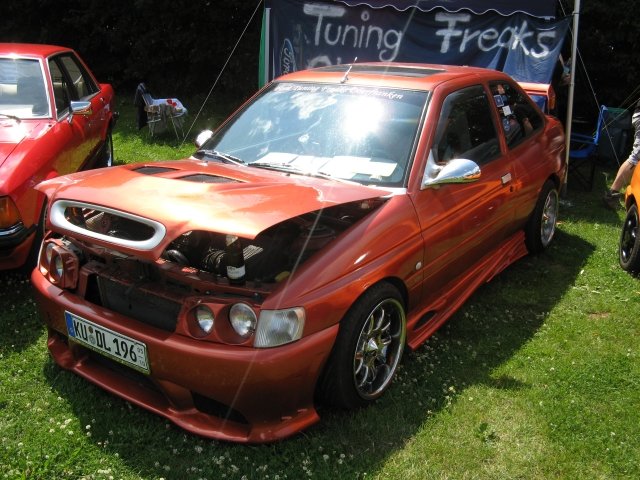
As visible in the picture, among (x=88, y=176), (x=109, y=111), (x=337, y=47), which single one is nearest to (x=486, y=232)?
(x=88, y=176)

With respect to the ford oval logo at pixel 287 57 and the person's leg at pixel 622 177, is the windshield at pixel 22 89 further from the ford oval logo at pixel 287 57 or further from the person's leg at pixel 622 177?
the person's leg at pixel 622 177

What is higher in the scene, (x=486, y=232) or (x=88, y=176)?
(x=88, y=176)

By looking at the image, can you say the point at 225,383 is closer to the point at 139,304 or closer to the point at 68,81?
the point at 139,304

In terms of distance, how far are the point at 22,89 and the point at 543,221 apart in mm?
4649

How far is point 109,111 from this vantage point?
6754 mm

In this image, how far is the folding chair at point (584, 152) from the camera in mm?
7223

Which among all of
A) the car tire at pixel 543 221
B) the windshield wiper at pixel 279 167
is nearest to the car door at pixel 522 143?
the car tire at pixel 543 221

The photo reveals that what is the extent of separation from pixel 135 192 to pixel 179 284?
47cm

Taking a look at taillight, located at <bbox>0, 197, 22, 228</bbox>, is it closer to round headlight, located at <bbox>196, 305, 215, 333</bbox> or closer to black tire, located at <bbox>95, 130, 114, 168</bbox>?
round headlight, located at <bbox>196, 305, 215, 333</bbox>

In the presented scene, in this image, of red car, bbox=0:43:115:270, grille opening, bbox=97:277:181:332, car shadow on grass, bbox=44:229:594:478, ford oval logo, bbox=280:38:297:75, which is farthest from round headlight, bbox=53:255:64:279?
ford oval logo, bbox=280:38:297:75

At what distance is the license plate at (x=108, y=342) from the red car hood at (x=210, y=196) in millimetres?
602

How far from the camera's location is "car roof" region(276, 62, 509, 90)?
3.80 meters

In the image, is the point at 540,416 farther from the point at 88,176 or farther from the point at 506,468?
the point at 88,176

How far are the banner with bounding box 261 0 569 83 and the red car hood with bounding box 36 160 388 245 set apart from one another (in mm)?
5008
